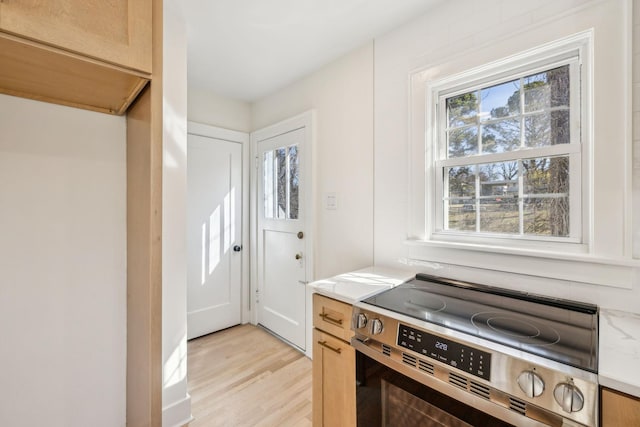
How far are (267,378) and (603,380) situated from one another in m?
2.00

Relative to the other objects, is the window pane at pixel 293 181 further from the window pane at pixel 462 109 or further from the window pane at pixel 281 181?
the window pane at pixel 462 109

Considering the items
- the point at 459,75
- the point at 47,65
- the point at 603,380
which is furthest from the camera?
the point at 459,75

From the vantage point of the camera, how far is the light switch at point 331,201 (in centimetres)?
224

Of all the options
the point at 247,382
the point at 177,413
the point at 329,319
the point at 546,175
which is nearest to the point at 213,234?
the point at 247,382

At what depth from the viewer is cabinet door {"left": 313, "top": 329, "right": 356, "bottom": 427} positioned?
1298 millimetres

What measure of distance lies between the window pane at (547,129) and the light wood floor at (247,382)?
2045 millimetres

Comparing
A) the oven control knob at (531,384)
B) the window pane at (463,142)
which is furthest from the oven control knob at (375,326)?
the window pane at (463,142)

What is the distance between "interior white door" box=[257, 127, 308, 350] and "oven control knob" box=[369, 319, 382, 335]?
1321mm

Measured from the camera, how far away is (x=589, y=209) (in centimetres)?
118

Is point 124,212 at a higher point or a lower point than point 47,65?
lower

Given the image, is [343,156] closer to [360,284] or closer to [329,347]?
[360,284]

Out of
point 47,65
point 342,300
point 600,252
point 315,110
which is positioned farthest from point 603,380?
point 315,110

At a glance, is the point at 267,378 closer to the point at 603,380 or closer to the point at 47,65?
the point at 603,380

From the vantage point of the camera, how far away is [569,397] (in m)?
0.74
